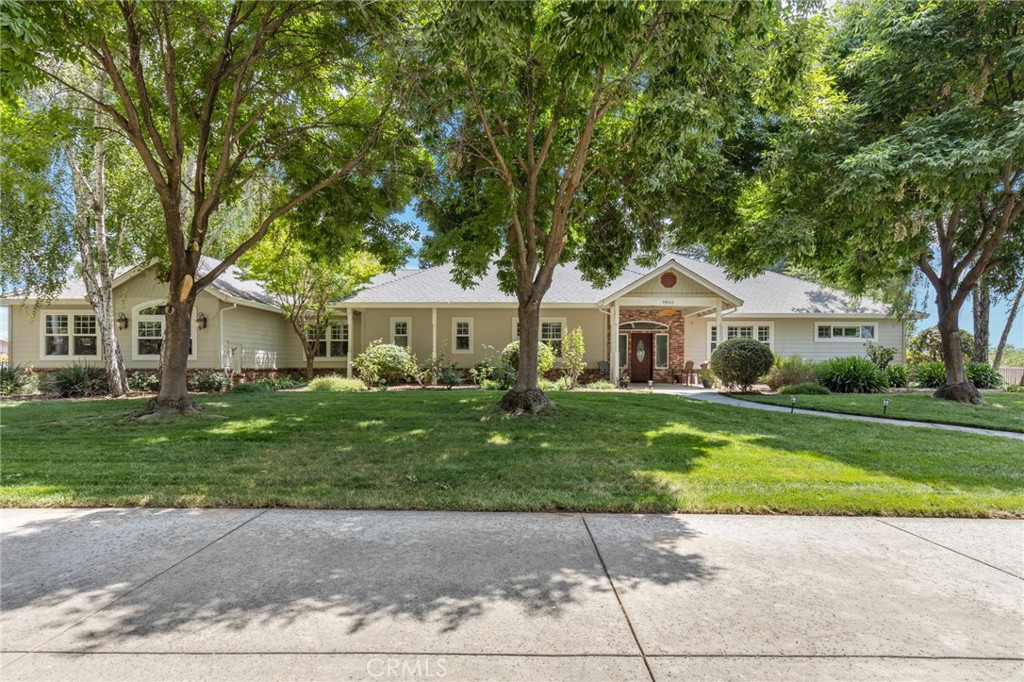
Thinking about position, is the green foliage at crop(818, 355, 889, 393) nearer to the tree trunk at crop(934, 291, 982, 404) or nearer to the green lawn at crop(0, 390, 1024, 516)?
the tree trunk at crop(934, 291, 982, 404)

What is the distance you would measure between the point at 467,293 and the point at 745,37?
46.2 feet

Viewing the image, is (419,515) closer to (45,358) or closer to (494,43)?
(494,43)

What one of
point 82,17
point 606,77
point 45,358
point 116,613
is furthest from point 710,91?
point 45,358

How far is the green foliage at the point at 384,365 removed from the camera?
1697 cm

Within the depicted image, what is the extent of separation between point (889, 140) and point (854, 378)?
31.7ft

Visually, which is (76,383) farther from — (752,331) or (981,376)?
(981,376)

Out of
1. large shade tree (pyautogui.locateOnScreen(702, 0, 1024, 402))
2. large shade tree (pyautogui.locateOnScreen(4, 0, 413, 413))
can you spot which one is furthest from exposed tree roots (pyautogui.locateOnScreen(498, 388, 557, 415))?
large shade tree (pyautogui.locateOnScreen(4, 0, 413, 413))

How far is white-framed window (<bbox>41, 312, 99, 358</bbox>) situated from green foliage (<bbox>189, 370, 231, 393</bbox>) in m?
A: 4.59

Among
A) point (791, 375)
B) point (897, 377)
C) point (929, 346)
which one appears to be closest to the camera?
point (791, 375)

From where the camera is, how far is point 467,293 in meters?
19.6

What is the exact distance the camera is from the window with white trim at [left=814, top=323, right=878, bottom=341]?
806 inches

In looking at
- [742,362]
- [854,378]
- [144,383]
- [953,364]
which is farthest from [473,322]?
[953,364]

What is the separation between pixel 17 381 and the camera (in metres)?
15.5

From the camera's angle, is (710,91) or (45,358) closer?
(710,91)
